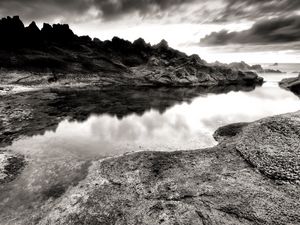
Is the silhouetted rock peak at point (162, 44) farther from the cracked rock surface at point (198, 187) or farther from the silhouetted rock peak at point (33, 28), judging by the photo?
the cracked rock surface at point (198, 187)

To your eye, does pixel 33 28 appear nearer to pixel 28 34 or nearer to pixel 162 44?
pixel 28 34

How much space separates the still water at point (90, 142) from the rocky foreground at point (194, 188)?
1520 mm

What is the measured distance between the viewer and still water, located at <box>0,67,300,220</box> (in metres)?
16.2

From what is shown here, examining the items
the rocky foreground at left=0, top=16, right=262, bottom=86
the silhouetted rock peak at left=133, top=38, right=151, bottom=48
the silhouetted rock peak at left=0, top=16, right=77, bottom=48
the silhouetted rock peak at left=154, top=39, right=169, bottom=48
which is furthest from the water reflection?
the silhouetted rock peak at left=133, top=38, right=151, bottom=48

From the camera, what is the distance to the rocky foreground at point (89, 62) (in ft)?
268

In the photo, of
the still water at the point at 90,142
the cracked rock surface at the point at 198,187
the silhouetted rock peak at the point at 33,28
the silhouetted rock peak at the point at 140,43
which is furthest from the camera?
the silhouetted rock peak at the point at 140,43

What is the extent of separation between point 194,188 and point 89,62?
101168 mm

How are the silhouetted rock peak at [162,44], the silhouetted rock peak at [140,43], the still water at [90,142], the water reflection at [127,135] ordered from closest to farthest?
the still water at [90,142] < the water reflection at [127,135] < the silhouetted rock peak at [162,44] < the silhouetted rock peak at [140,43]

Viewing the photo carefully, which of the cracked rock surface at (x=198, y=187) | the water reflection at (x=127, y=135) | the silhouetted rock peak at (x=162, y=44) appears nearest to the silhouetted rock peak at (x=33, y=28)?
the silhouetted rock peak at (x=162, y=44)

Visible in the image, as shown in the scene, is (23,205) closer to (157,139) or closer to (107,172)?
(107,172)

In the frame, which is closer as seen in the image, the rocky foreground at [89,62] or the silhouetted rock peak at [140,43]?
the rocky foreground at [89,62]

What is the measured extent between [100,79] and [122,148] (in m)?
72.2

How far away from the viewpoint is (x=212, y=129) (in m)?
33.9

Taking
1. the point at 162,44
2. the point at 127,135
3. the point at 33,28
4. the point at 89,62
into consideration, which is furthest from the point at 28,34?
the point at 127,135
